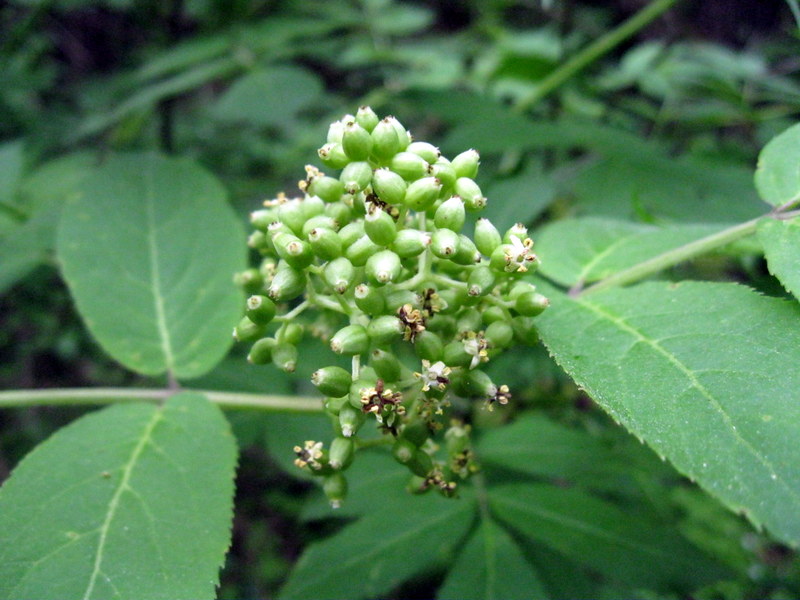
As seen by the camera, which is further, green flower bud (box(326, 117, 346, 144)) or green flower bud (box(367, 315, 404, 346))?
green flower bud (box(326, 117, 346, 144))

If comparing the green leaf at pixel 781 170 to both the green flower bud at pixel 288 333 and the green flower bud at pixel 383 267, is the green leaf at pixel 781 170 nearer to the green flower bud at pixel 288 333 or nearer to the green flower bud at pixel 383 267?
the green flower bud at pixel 383 267

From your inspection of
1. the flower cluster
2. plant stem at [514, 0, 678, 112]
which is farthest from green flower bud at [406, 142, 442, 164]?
plant stem at [514, 0, 678, 112]

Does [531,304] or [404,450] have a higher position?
[531,304]

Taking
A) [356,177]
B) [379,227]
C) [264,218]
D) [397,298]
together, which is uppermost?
[356,177]

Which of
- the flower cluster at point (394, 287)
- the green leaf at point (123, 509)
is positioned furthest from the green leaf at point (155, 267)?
the flower cluster at point (394, 287)

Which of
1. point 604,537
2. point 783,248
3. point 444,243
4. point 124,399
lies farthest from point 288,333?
point 604,537

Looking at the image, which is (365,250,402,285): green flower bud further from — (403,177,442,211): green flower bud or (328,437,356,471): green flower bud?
(328,437,356,471): green flower bud

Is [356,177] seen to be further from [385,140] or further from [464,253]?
[464,253]
